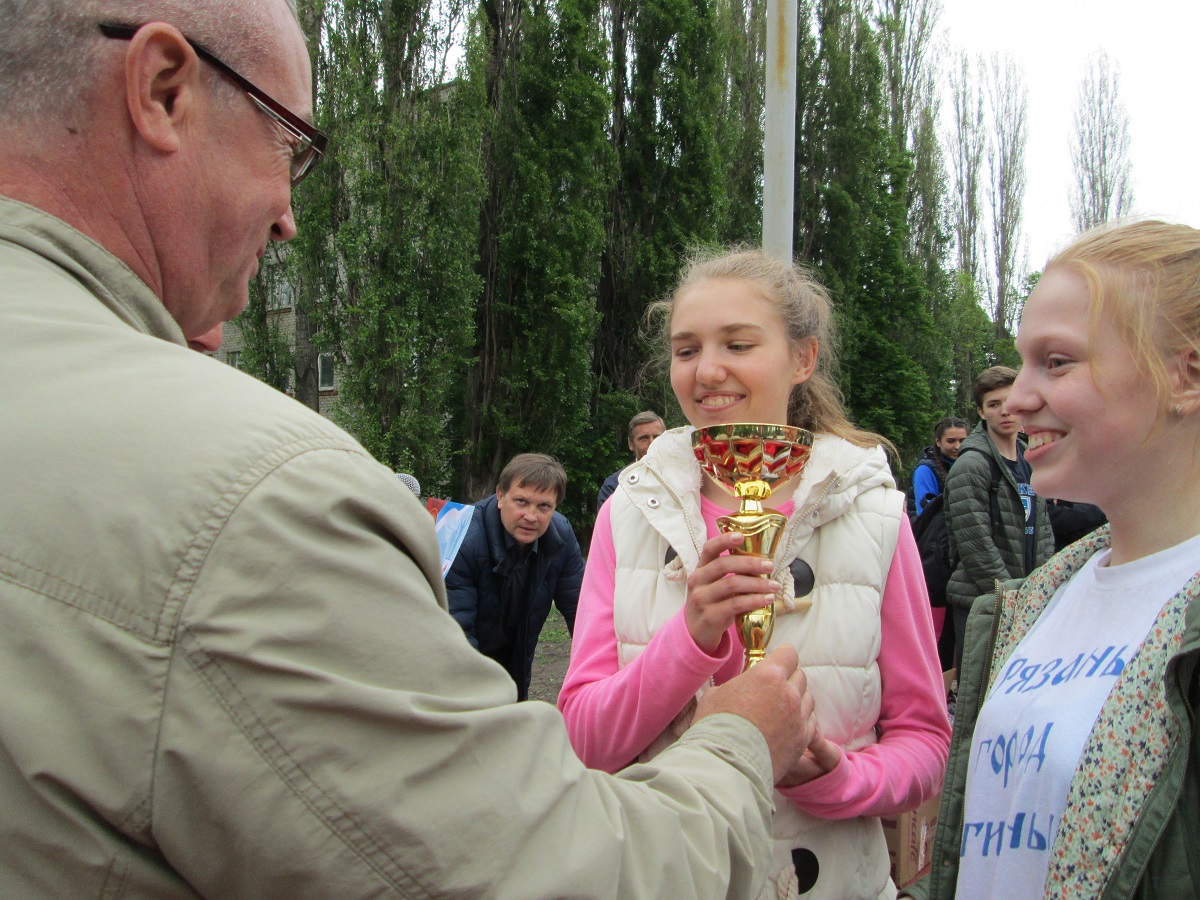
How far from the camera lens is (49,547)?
76 cm

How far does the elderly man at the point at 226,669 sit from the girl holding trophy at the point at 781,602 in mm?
710

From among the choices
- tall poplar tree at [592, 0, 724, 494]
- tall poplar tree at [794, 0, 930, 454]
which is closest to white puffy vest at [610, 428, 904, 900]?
tall poplar tree at [592, 0, 724, 494]

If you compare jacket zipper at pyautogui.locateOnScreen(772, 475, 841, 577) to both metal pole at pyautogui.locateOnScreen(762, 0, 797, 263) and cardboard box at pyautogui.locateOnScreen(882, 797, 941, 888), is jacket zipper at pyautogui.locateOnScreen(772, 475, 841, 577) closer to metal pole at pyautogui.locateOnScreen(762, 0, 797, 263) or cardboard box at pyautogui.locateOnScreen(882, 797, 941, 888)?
cardboard box at pyautogui.locateOnScreen(882, 797, 941, 888)

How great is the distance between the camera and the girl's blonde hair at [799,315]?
2.14 meters

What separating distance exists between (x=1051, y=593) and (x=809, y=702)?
0.61m

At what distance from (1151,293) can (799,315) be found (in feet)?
2.58

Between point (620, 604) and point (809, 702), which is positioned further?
point (620, 604)

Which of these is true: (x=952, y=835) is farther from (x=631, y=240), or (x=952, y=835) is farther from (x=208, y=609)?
(x=631, y=240)

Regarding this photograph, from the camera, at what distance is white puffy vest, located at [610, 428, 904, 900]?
1.79 metres

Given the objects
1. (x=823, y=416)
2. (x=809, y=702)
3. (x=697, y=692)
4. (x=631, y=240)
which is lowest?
(x=697, y=692)

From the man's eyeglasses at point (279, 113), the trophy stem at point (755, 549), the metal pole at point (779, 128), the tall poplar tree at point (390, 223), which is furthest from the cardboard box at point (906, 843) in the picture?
the tall poplar tree at point (390, 223)

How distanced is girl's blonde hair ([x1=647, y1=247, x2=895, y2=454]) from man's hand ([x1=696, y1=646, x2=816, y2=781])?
84cm

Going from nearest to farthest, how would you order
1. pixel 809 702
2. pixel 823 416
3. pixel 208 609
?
pixel 208 609
pixel 809 702
pixel 823 416

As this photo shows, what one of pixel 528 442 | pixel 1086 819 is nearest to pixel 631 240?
pixel 528 442
